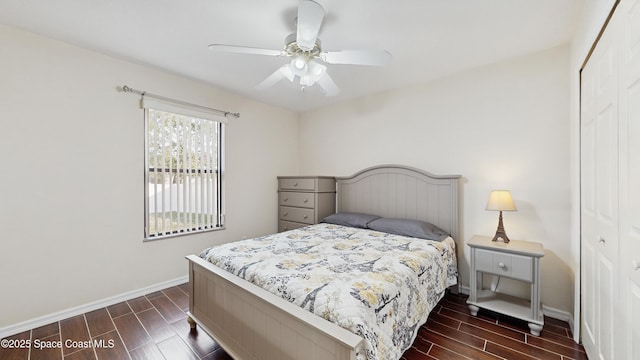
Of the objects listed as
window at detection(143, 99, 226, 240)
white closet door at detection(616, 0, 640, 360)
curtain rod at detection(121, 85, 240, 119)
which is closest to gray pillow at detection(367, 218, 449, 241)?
white closet door at detection(616, 0, 640, 360)

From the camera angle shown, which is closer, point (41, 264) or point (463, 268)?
point (41, 264)

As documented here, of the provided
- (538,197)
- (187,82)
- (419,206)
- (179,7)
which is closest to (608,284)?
(538,197)

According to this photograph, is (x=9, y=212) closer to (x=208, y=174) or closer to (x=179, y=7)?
(x=208, y=174)

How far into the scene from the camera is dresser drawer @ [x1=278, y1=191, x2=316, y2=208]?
12.3 ft

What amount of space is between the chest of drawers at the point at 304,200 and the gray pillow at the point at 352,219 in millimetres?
296

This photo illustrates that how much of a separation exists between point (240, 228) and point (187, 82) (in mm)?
2047

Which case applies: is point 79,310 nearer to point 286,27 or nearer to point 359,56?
point 286,27

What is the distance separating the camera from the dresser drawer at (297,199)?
148 inches

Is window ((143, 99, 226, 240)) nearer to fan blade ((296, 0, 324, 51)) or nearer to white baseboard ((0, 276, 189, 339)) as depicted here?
white baseboard ((0, 276, 189, 339))

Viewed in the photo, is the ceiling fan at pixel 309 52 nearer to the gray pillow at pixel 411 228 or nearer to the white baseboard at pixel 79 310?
the gray pillow at pixel 411 228

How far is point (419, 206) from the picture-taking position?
10.1ft

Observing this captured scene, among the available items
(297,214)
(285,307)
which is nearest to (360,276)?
(285,307)

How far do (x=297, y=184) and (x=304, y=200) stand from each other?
284mm

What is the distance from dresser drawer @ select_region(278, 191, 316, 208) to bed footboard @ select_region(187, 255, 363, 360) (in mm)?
1874
